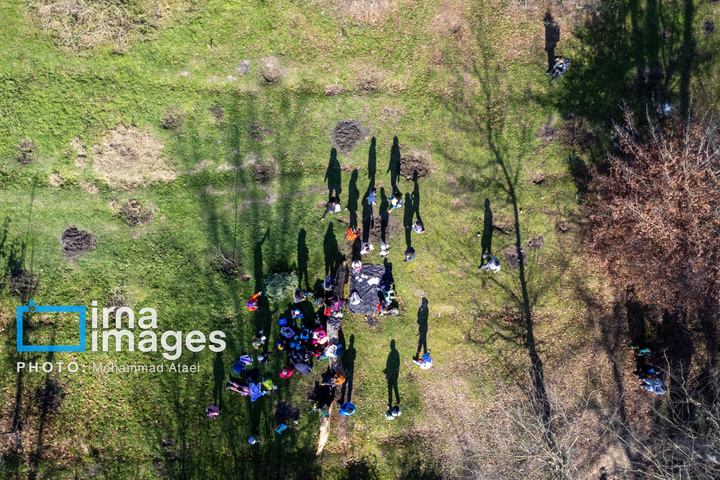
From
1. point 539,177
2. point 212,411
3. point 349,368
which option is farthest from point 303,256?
point 539,177

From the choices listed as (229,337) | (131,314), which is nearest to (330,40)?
(229,337)

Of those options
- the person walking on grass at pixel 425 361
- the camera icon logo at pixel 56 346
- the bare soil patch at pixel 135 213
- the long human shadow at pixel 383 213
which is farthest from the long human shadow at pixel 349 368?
the camera icon logo at pixel 56 346

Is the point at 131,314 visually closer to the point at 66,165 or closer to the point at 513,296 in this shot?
the point at 66,165

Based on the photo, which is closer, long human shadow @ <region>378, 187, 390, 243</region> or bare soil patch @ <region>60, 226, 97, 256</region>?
bare soil patch @ <region>60, 226, 97, 256</region>

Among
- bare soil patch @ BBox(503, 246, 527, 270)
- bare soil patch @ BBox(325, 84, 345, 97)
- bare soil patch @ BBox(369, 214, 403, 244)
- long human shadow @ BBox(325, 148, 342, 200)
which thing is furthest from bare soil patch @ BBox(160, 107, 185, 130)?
bare soil patch @ BBox(503, 246, 527, 270)

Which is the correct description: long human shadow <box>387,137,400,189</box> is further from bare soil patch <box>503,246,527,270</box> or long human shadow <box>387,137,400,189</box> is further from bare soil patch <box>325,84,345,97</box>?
bare soil patch <box>503,246,527,270</box>

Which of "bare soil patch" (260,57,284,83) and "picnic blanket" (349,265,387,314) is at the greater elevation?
"bare soil patch" (260,57,284,83)
